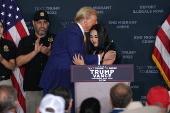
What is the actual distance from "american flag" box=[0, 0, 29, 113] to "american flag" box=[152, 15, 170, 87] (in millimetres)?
2329

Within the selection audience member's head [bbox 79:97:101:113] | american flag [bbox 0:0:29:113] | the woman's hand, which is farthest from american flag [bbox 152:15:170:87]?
audience member's head [bbox 79:97:101:113]

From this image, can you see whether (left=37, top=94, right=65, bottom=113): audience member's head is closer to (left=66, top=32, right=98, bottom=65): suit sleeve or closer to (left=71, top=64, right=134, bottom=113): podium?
(left=71, top=64, right=134, bottom=113): podium

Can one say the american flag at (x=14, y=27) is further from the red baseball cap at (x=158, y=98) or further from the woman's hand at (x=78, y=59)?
the red baseball cap at (x=158, y=98)

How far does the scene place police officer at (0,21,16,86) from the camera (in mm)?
6171

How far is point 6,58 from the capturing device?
6.26 meters

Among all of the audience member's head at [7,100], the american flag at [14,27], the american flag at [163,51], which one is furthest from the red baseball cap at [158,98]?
the american flag at [14,27]

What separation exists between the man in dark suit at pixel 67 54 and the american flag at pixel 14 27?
139 centimetres

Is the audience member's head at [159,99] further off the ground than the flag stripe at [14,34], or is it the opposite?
the flag stripe at [14,34]

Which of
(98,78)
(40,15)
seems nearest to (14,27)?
(40,15)

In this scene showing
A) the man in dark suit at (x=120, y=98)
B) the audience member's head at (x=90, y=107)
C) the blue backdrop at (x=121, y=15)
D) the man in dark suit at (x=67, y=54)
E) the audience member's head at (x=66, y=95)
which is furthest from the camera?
the blue backdrop at (x=121, y=15)

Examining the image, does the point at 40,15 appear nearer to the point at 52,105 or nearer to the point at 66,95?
the point at 66,95

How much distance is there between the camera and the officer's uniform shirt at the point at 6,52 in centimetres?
623

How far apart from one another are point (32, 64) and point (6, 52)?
47cm

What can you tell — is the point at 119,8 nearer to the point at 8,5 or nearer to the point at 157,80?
the point at 157,80
